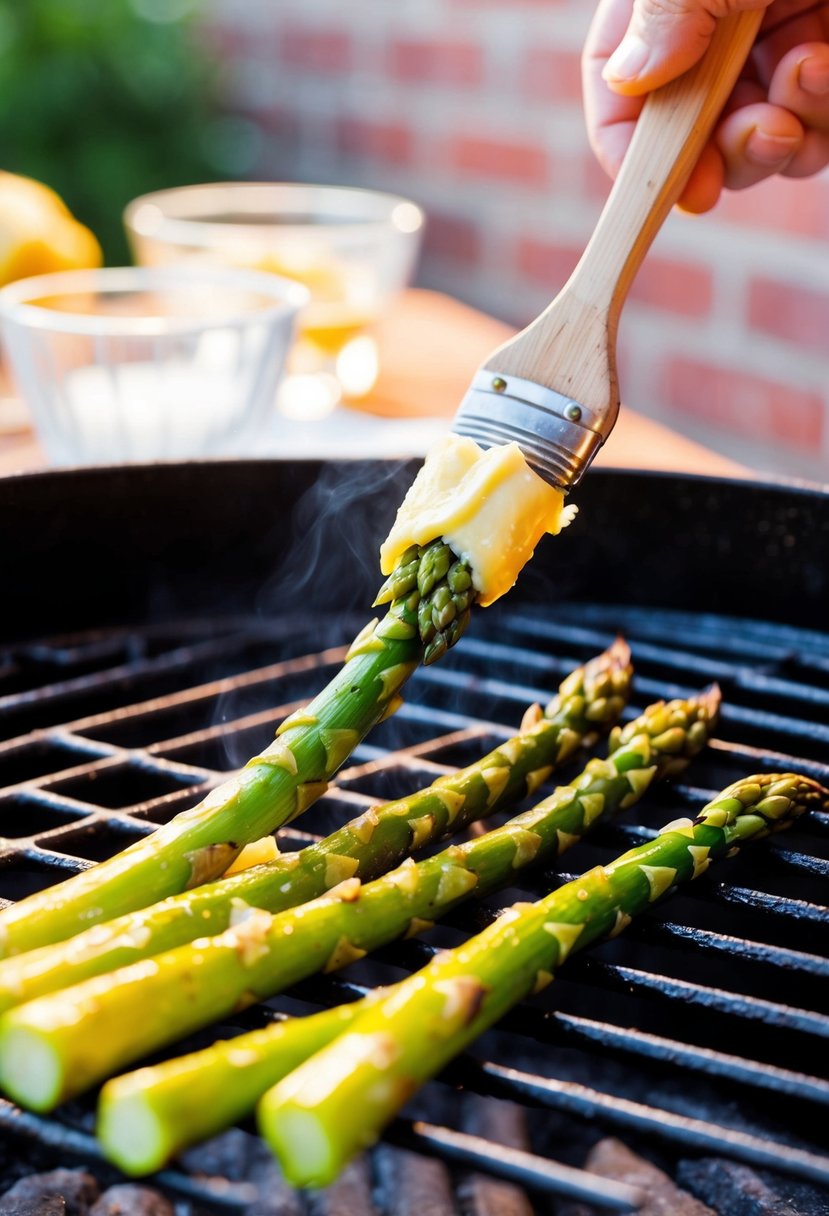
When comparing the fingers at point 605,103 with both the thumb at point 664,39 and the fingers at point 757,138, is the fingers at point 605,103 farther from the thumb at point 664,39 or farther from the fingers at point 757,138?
the thumb at point 664,39

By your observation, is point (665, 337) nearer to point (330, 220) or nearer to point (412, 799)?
point (330, 220)

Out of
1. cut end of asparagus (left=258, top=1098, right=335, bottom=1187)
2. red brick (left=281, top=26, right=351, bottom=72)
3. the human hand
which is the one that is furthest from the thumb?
red brick (left=281, top=26, right=351, bottom=72)

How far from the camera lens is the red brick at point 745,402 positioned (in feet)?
8.57

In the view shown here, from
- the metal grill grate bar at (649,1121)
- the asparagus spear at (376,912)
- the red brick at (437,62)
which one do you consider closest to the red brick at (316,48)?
the red brick at (437,62)

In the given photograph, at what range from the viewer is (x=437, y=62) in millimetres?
3539

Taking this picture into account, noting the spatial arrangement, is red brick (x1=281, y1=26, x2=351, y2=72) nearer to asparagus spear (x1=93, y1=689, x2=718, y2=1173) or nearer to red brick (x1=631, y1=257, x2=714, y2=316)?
red brick (x1=631, y1=257, x2=714, y2=316)

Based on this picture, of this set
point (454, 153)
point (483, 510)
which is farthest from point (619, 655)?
point (454, 153)

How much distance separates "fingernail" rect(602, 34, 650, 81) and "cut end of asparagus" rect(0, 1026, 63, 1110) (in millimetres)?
909

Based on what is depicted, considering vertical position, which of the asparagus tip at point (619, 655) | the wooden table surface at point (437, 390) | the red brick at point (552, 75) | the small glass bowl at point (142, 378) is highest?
the red brick at point (552, 75)

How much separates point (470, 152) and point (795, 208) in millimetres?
1286

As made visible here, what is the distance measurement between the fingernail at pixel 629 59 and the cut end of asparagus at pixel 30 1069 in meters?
0.91

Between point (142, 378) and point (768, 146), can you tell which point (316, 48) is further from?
point (768, 146)

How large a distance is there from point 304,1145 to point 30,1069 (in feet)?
0.51

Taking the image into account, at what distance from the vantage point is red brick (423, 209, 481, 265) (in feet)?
11.8
